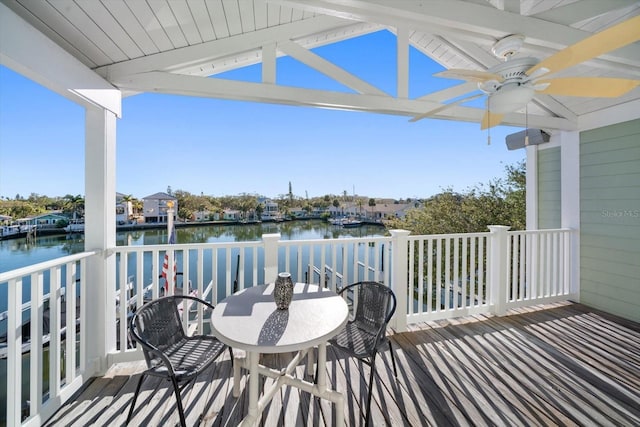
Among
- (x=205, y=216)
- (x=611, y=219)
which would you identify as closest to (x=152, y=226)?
(x=205, y=216)

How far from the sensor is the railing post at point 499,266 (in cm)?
345

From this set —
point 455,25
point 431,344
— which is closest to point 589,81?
point 455,25

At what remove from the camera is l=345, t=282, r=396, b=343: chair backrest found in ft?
7.12

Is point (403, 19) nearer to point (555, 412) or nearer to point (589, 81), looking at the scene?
point (589, 81)

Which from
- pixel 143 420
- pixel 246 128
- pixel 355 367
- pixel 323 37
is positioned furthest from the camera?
pixel 246 128

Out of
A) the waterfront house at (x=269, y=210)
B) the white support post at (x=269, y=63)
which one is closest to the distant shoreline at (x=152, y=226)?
the waterfront house at (x=269, y=210)

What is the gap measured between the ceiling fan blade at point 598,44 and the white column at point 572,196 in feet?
10.6

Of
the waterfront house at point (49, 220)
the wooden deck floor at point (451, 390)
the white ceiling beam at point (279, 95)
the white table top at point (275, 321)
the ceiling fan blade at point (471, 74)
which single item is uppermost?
the white ceiling beam at point (279, 95)

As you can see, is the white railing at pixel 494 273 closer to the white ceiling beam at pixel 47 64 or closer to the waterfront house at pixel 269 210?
the white ceiling beam at pixel 47 64

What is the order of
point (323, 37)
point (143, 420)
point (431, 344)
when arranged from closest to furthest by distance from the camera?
point (143, 420) → point (431, 344) → point (323, 37)

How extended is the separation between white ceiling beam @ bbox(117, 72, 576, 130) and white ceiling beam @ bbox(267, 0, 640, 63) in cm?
103

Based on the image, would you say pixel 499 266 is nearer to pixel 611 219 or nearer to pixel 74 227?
pixel 611 219

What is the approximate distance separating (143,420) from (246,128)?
691 inches

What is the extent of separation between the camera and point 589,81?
1.82 meters
